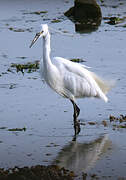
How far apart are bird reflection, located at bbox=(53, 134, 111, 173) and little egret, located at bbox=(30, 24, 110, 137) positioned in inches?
49.0

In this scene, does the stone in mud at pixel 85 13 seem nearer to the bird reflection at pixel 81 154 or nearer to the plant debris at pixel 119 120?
the plant debris at pixel 119 120

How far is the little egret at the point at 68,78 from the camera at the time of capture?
423 inches

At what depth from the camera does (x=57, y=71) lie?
1080cm

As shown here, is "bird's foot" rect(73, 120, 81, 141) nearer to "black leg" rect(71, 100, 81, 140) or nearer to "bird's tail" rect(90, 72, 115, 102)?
"black leg" rect(71, 100, 81, 140)

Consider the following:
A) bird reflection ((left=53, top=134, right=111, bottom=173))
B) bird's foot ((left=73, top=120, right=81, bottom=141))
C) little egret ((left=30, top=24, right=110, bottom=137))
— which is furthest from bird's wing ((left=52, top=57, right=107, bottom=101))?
bird reflection ((left=53, top=134, right=111, bottom=173))

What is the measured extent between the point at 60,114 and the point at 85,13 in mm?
15380

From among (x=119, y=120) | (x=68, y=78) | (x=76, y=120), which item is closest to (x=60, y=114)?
(x=76, y=120)

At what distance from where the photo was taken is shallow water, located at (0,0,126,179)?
28.6 feet

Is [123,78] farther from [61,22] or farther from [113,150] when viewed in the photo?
[61,22]

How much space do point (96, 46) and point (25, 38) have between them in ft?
10.3

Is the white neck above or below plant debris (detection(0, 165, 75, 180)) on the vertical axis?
above

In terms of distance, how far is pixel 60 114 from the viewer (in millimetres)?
11109

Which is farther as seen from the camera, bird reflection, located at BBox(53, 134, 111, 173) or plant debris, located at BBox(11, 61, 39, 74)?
plant debris, located at BBox(11, 61, 39, 74)

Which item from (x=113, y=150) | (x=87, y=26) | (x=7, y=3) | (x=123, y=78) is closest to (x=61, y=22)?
(x=87, y=26)
